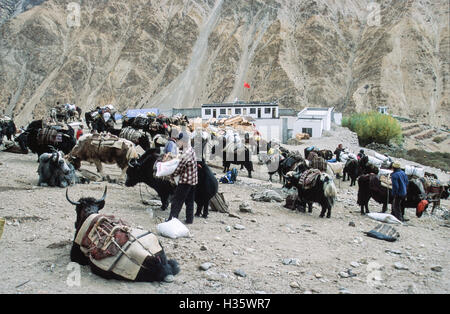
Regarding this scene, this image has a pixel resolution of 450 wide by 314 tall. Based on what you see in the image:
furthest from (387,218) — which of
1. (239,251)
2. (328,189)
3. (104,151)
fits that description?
(104,151)

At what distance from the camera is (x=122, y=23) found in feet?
238

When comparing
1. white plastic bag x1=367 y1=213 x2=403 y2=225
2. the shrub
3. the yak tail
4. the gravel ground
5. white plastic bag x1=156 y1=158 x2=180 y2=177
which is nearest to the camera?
the gravel ground

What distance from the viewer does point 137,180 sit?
744cm

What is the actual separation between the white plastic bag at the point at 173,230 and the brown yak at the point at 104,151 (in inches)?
149

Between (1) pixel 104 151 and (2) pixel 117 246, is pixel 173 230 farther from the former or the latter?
(1) pixel 104 151

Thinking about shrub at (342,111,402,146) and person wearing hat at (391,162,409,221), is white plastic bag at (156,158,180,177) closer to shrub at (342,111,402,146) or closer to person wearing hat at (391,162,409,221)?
person wearing hat at (391,162,409,221)

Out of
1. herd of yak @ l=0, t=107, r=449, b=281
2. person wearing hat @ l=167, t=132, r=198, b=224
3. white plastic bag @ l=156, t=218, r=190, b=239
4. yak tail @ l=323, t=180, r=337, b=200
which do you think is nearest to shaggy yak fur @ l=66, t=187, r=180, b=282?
herd of yak @ l=0, t=107, r=449, b=281

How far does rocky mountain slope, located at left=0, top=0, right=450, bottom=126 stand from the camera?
63.7 m

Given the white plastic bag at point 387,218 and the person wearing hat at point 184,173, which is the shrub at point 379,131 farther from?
the person wearing hat at point 184,173

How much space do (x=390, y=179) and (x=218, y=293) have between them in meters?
6.54

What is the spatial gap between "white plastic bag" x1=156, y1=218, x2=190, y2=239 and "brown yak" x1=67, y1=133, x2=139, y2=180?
3791 millimetres

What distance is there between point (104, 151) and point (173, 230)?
4325 millimetres
